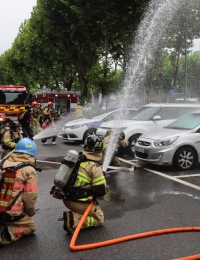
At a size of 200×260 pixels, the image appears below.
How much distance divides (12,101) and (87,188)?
16181mm

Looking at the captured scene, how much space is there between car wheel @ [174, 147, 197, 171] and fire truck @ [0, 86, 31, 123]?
13327mm

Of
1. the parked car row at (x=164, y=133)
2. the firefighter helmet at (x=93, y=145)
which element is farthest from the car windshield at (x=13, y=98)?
the firefighter helmet at (x=93, y=145)

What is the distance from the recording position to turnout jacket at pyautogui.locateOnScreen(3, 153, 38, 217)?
3494 millimetres

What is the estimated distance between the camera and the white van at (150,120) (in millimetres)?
9992

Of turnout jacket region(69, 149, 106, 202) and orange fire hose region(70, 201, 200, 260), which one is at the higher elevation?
turnout jacket region(69, 149, 106, 202)

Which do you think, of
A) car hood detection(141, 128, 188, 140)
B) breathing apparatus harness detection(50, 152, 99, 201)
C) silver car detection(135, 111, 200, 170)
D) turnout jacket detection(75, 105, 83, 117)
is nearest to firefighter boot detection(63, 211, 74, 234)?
breathing apparatus harness detection(50, 152, 99, 201)

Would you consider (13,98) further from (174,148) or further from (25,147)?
(25,147)

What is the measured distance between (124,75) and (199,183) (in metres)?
14.2

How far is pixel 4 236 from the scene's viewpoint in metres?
3.57

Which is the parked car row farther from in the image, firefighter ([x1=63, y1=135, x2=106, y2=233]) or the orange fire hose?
firefighter ([x1=63, y1=135, x2=106, y2=233])

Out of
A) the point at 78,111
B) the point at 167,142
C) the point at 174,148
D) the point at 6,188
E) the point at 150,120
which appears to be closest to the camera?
the point at 6,188

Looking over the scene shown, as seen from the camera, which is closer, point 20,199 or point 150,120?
point 20,199

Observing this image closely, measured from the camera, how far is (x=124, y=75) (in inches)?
780

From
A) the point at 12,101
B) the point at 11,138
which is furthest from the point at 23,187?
the point at 12,101
